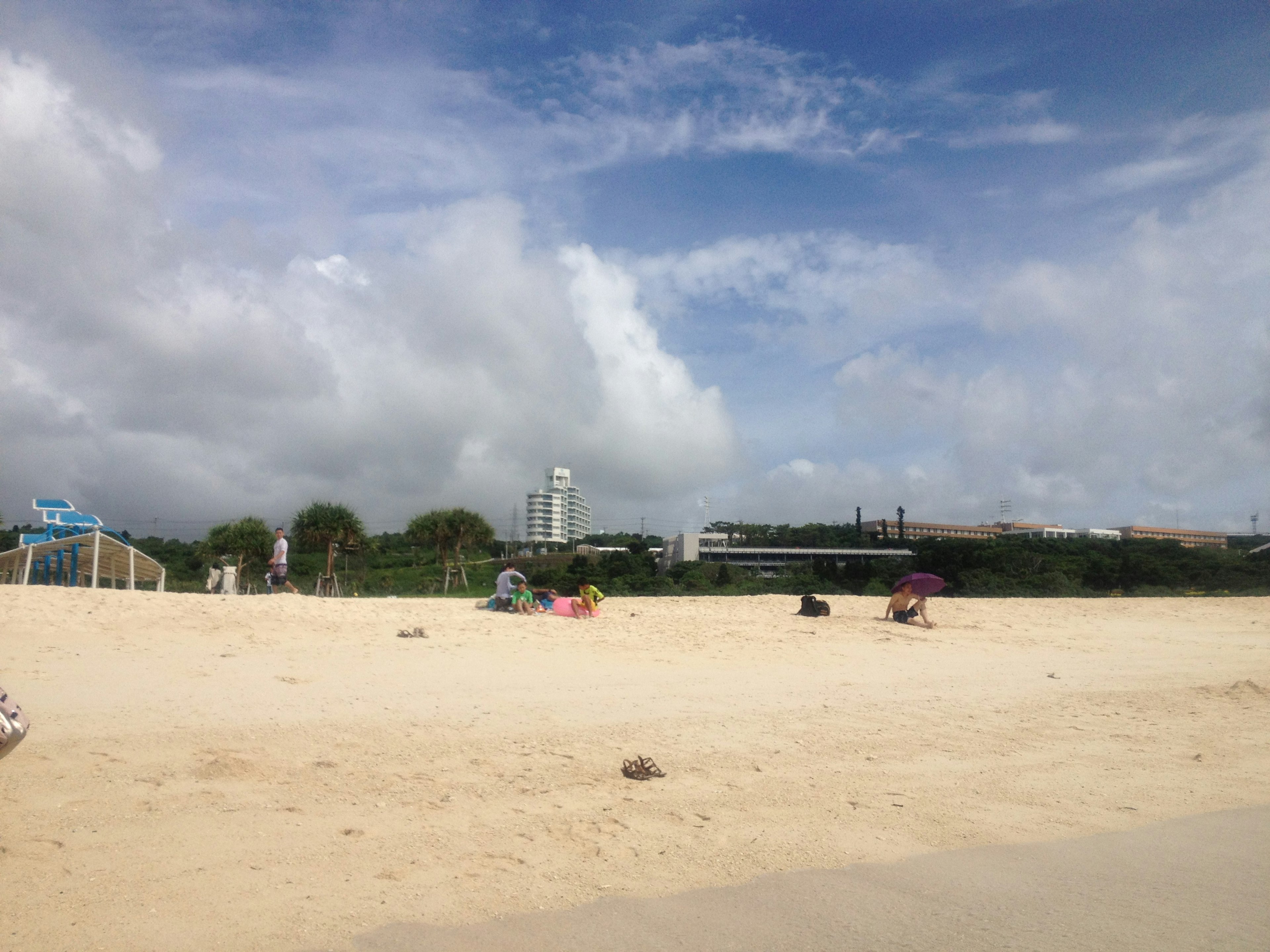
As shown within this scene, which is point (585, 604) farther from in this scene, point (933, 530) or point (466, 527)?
point (933, 530)

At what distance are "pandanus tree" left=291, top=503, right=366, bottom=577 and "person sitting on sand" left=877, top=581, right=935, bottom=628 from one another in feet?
68.7

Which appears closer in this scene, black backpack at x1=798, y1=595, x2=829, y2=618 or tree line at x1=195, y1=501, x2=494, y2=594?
black backpack at x1=798, y1=595, x2=829, y2=618

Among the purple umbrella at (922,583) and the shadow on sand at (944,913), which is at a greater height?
the purple umbrella at (922,583)

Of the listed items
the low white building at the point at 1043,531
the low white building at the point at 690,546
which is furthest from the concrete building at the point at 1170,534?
the low white building at the point at 690,546

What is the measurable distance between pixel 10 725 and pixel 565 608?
43.7 ft

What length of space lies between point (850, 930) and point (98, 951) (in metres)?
3.36

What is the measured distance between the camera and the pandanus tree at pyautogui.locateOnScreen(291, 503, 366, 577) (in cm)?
3153

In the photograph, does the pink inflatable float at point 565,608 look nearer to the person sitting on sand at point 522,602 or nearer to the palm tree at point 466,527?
the person sitting on sand at point 522,602

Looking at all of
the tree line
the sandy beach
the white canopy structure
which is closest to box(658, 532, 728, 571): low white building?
the tree line

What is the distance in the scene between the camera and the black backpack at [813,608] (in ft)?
59.9

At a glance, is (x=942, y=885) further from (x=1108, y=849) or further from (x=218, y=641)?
(x=218, y=641)

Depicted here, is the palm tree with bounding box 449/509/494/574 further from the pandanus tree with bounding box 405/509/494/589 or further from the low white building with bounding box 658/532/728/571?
the low white building with bounding box 658/532/728/571

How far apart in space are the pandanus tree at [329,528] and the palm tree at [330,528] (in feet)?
0.04

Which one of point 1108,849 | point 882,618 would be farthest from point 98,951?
point 882,618
